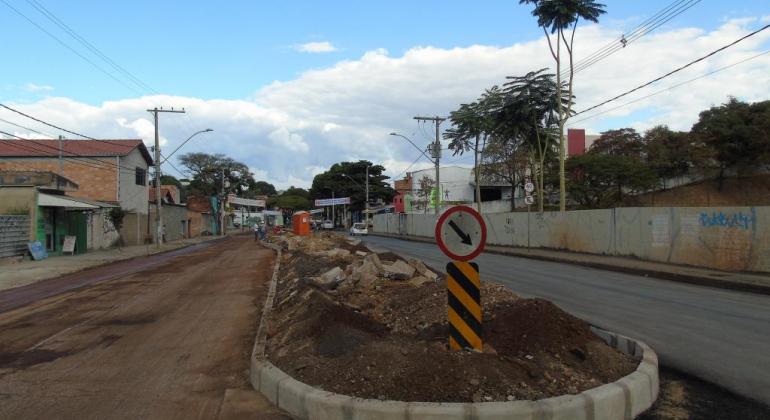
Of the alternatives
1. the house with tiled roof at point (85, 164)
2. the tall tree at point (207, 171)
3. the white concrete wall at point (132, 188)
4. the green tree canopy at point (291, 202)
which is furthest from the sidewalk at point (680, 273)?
the green tree canopy at point (291, 202)

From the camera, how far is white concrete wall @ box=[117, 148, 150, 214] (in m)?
44.1

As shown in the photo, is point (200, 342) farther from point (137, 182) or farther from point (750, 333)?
point (137, 182)

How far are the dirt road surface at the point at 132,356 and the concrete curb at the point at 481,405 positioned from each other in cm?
27

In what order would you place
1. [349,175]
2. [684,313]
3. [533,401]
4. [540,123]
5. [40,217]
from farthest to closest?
[349,175], [540,123], [40,217], [684,313], [533,401]

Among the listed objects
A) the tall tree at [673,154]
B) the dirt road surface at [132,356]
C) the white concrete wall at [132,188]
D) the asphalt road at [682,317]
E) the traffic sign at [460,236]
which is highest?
the tall tree at [673,154]

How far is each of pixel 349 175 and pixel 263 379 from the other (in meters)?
94.9

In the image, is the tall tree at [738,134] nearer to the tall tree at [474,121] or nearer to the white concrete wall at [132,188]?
the tall tree at [474,121]

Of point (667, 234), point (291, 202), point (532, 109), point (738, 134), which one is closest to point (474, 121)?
point (532, 109)

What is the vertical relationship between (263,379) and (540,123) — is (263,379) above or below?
below

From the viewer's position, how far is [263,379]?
17.8 ft

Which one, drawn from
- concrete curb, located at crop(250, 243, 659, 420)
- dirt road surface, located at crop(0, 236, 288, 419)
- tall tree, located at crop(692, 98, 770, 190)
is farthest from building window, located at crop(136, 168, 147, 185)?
tall tree, located at crop(692, 98, 770, 190)

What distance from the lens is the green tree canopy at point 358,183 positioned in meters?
97.2

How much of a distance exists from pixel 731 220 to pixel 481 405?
49.9 feet

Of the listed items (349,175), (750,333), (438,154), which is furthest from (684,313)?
(349,175)
